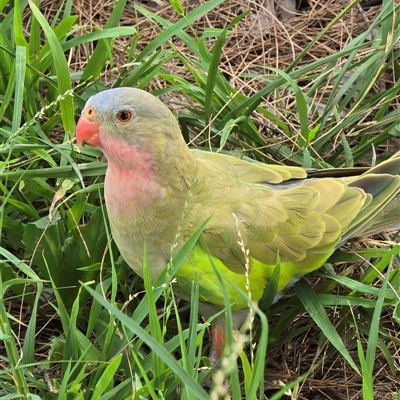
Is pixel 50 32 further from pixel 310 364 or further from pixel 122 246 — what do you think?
pixel 310 364

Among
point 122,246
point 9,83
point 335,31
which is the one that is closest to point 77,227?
point 122,246

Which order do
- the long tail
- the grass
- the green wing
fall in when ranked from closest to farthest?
the grass
the green wing
the long tail

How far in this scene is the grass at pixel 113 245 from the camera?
1.85 m

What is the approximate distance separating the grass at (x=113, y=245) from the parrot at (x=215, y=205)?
0.10 m

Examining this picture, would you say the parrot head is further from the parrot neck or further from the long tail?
the long tail

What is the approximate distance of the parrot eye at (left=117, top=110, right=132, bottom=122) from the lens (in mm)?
1886

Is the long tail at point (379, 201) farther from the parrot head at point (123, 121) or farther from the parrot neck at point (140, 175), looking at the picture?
the parrot head at point (123, 121)

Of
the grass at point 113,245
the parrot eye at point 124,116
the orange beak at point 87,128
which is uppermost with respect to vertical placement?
the parrot eye at point 124,116

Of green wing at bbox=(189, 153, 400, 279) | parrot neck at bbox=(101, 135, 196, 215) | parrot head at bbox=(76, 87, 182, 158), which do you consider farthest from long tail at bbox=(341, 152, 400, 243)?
parrot head at bbox=(76, 87, 182, 158)

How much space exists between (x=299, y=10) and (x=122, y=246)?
1817 millimetres

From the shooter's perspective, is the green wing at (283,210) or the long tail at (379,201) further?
the long tail at (379,201)

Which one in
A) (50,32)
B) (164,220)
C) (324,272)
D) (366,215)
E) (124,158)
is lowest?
(324,272)

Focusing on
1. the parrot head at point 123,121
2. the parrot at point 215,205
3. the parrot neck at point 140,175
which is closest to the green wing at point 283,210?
the parrot at point 215,205

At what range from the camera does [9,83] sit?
7.64 ft
